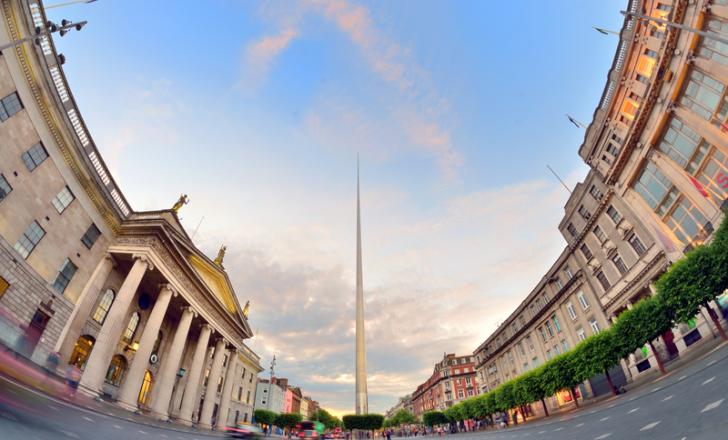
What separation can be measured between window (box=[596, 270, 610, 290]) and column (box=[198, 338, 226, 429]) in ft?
166

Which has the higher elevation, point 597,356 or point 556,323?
point 556,323

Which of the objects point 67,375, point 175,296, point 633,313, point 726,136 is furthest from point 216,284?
point 726,136

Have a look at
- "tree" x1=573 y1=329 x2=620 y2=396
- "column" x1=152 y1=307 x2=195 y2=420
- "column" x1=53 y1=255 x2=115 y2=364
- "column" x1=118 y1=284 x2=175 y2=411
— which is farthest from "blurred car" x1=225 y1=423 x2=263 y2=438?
"tree" x1=573 y1=329 x2=620 y2=396

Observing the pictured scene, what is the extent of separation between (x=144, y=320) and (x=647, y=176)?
181 ft

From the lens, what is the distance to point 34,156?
69.2ft

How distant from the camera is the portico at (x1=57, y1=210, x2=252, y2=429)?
23.7 meters

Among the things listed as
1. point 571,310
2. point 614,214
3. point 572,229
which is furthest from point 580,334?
point 614,214

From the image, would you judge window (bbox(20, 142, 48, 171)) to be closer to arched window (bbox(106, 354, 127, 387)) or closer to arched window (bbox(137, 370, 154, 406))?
arched window (bbox(106, 354, 127, 387))

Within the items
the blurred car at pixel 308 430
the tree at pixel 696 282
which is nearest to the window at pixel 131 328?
the blurred car at pixel 308 430

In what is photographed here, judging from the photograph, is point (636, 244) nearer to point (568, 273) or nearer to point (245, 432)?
point (568, 273)

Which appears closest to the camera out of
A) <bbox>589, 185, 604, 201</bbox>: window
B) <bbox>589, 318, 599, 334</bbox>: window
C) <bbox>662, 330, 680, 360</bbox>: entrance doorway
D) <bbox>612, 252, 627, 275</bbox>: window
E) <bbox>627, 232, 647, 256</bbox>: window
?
<bbox>662, 330, 680, 360</bbox>: entrance doorway

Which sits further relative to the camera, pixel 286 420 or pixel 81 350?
pixel 286 420

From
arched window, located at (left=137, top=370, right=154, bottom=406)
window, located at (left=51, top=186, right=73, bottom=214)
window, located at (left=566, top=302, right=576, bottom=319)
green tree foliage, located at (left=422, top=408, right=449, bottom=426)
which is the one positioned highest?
window, located at (left=51, top=186, right=73, bottom=214)

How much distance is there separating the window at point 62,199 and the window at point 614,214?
54.5 meters
